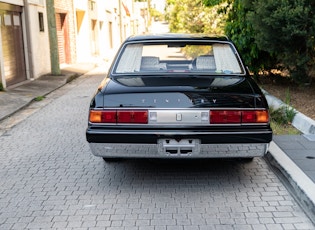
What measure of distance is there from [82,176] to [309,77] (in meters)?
4.88

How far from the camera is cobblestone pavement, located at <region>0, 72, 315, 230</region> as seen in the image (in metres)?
3.62

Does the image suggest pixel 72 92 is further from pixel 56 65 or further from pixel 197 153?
pixel 197 153

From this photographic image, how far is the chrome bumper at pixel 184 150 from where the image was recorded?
393 cm

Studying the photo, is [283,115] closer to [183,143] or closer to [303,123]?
[303,123]

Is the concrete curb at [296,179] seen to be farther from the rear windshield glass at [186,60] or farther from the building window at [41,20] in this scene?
the building window at [41,20]

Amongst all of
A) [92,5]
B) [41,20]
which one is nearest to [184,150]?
[41,20]

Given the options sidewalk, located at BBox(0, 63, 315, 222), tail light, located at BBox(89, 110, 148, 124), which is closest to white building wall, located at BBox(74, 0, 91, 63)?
sidewalk, located at BBox(0, 63, 315, 222)

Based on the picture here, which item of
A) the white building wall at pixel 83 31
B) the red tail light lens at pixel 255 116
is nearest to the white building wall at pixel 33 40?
the white building wall at pixel 83 31

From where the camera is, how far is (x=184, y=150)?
3.95 meters

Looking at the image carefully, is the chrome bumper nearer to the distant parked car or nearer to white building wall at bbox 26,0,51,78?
the distant parked car

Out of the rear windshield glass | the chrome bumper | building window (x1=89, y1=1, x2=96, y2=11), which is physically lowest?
the chrome bumper

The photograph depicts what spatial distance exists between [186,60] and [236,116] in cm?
171

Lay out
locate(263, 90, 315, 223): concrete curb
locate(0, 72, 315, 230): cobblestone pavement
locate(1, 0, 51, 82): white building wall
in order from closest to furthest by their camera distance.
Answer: locate(0, 72, 315, 230): cobblestone pavement → locate(263, 90, 315, 223): concrete curb → locate(1, 0, 51, 82): white building wall

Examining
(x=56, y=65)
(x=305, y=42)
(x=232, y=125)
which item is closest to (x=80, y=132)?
(x=232, y=125)
